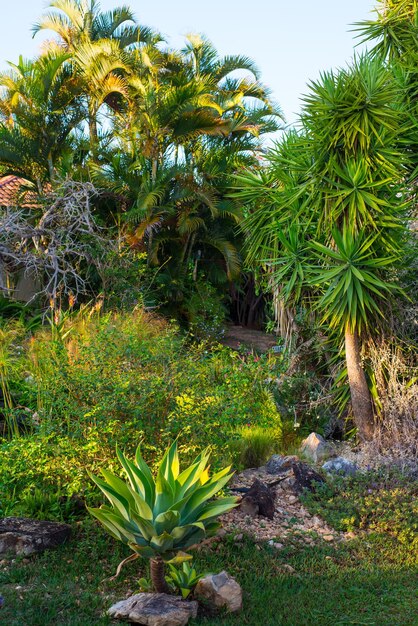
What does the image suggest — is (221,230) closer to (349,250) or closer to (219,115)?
(219,115)

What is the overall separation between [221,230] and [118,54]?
5180 millimetres

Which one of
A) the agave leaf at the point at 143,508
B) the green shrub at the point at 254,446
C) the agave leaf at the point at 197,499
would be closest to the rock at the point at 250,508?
the green shrub at the point at 254,446

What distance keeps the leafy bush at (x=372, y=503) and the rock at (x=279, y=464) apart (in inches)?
31.7

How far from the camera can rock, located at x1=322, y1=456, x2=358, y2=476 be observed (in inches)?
317

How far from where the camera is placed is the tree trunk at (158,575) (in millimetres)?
5094

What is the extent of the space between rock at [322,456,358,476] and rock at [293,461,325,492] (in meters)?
0.28

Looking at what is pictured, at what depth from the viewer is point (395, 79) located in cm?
1044

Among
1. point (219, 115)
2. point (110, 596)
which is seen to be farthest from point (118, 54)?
point (110, 596)

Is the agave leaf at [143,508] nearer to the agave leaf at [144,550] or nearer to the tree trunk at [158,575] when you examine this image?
the agave leaf at [144,550]

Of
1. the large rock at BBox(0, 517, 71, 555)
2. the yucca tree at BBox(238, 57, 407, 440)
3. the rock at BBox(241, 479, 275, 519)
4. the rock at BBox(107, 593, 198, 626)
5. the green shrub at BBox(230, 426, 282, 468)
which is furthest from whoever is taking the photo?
the yucca tree at BBox(238, 57, 407, 440)

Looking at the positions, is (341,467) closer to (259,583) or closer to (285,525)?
(285,525)

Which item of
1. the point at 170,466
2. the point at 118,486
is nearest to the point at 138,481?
the point at 118,486

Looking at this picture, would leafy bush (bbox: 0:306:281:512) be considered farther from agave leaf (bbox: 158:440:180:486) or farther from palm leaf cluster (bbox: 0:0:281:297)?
palm leaf cluster (bbox: 0:0:281:297)

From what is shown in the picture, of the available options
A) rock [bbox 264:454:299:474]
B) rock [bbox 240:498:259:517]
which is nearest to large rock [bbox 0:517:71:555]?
rock [bbox 240:498:259:517]
